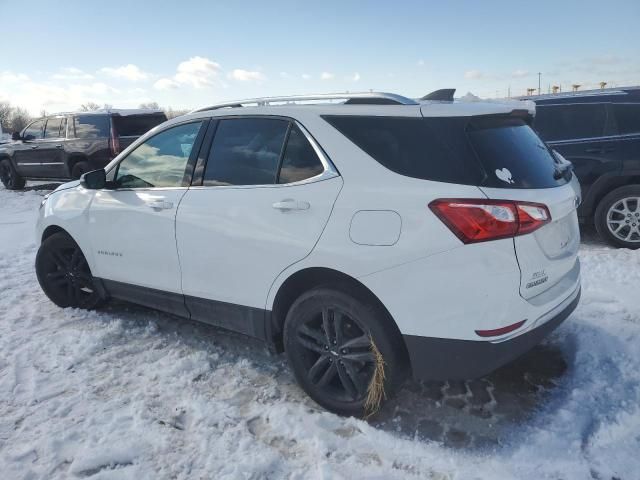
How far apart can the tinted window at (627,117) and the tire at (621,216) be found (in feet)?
2.16

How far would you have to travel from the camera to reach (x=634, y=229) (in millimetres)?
5594

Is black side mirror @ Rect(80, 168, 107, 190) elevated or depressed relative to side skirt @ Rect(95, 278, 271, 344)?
elevated

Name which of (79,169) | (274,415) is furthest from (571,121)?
(79,169)

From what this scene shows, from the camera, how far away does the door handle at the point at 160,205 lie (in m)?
3.38

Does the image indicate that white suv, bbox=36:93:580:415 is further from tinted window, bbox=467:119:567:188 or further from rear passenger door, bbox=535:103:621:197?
rear passenger door, bbox=535:103:621:197

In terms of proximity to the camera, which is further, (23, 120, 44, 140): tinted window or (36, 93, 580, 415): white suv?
(23, 120, 44, 140): tinted window

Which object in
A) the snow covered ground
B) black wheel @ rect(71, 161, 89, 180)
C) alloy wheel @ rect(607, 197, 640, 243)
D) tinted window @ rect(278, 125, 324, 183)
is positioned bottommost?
the snow covered ground

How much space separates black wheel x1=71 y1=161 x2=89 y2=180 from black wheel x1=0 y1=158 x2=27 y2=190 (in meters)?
3.19

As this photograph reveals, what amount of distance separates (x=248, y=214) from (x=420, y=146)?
3.49 ft

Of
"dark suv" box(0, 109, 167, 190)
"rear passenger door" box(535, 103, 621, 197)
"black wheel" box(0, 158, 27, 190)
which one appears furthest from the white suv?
"black wheel" box(0, 158, 27, 190)

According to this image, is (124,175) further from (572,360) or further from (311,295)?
(572,360)

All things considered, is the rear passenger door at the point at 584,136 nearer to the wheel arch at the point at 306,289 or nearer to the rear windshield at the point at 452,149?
the rear windshield at the point at 452,149

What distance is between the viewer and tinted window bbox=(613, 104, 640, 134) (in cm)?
561

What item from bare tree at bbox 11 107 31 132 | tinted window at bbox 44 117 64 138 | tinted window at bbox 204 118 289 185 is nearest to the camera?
tinted window at bbox 204 118 289 185
